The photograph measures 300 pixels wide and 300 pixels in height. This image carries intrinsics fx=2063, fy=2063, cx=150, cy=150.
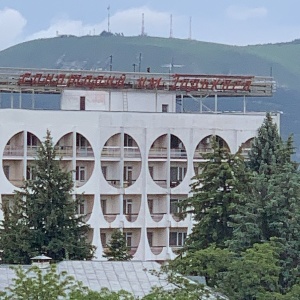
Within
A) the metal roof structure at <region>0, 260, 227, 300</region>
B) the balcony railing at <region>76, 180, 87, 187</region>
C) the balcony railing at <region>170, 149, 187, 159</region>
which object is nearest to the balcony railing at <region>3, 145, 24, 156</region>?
the balcony railing at <region>76, 180, 87, 187</region>

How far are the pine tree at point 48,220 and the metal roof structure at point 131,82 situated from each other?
2289 centimetres

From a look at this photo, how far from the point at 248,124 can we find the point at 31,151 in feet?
39.2

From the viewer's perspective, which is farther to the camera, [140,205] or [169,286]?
[140,205]

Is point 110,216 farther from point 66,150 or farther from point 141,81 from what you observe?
point 141,81

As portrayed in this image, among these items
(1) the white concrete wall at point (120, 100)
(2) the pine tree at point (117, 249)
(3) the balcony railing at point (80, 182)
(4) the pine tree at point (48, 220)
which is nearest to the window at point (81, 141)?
(3) the balcony railing at point (80, 182)

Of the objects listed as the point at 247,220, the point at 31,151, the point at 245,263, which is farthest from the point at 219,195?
the point at 31,151

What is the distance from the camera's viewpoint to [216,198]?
76.9m

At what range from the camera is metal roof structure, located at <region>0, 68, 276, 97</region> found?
106m

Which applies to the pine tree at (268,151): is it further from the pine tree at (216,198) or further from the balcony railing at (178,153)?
the balcony railing at (178,153)

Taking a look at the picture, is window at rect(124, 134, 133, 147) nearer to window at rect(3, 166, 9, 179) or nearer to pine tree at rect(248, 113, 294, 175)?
window at rect(3, 166, 9, 179)

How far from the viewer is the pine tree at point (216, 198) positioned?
250 feet

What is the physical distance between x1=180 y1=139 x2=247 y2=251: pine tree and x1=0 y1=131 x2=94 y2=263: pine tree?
15.2 feet

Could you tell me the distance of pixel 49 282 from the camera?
55344 mm

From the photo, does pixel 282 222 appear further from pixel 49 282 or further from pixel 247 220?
pixel 49 282
